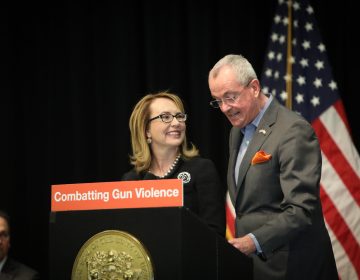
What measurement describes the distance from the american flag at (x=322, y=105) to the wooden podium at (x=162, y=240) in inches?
92.8

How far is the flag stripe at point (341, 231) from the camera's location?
4.30 m

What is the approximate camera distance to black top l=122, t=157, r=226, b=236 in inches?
116

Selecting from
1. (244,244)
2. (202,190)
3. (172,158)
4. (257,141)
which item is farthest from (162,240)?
(172,158)

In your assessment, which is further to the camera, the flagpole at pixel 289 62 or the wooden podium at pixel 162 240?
the flagpole at pixel 289 62

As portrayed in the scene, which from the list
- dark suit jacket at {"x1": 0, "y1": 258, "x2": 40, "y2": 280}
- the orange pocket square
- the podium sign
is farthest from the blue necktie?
dark suit jacket at {"x1": 0, "y1": 258, "x2": 40, "y2": 280}

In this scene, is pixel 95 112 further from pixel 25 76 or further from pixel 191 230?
pixel 191 230

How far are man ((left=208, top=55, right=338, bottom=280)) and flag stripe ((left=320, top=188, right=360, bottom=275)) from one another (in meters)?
1.71

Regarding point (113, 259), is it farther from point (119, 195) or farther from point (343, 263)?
point (343, 263)

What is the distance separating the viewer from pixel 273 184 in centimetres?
252

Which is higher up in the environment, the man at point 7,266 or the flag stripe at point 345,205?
the flag stripe at point 345,205

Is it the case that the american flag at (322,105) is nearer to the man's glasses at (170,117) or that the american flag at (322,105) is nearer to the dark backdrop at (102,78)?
the dark backdrop at (102,78)

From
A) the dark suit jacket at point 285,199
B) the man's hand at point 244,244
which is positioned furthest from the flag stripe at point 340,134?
the man's hand at point 244,244

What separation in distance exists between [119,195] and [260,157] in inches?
30.1

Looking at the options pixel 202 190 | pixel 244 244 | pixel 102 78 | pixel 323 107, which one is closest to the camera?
pixel 244 244
